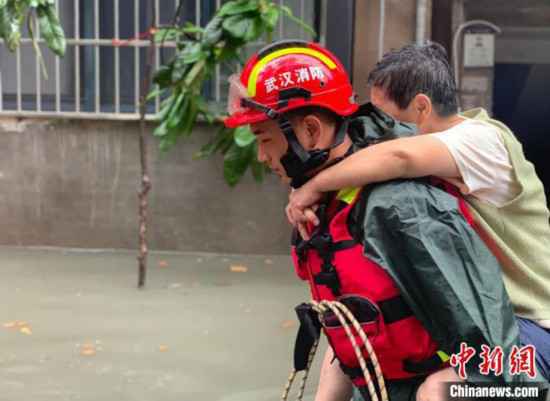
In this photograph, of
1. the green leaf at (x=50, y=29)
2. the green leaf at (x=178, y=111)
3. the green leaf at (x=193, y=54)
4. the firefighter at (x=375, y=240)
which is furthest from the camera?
the green leaf at (x=178, y=111)

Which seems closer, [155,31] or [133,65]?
[155,31]

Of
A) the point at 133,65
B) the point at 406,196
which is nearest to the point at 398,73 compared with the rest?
the point at 406,196

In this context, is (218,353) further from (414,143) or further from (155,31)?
(414,143)

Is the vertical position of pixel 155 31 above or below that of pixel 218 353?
above

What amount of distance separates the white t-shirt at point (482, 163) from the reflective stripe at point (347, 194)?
222 mm

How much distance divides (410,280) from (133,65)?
535 cm

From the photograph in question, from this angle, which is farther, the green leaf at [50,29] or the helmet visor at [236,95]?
the green leaf at [50,29]

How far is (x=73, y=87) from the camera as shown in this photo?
715cm

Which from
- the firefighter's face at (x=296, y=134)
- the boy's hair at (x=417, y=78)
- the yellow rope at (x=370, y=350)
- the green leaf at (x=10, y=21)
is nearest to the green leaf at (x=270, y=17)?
the green leaf at (x=10, y=21)

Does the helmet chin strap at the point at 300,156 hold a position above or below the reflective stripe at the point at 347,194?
above

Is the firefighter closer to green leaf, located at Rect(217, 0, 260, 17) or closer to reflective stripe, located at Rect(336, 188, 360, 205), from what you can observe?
reflective stripe, located at Rect(336, 188, 360, 205)

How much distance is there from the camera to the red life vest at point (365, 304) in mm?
2064

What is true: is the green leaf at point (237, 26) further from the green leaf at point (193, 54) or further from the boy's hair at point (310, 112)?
the boy's hair at point (310, 112)

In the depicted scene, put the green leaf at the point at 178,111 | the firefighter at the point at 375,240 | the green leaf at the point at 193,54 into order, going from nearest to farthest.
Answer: the firefighter at the point at 375,240 → the green leaf at the point at 193,54 → the green leaf at the point at 178,111
